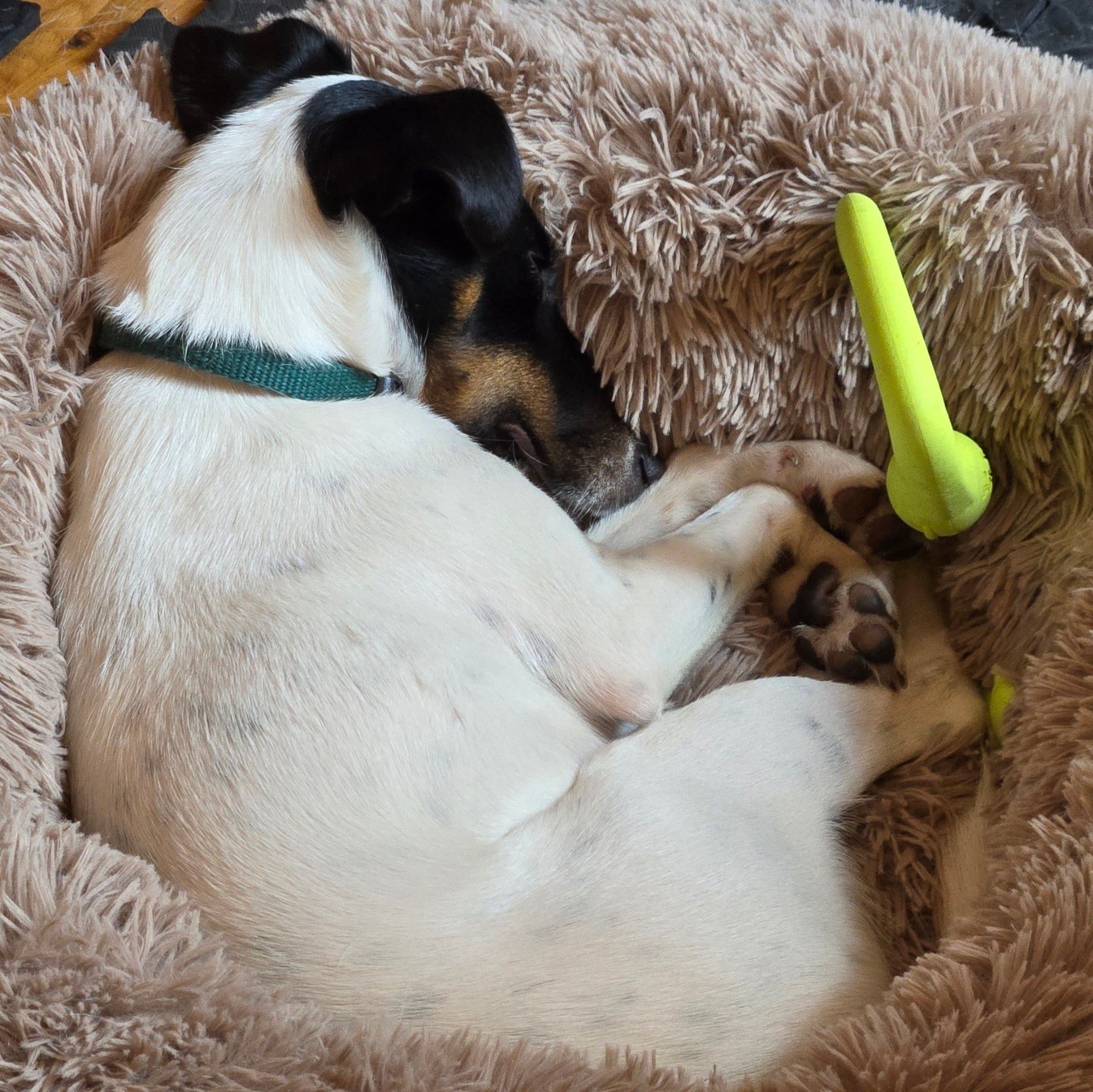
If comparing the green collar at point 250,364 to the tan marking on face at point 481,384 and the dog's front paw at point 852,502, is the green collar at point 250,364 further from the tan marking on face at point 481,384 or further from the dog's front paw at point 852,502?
the dog's front paw at point 852,502

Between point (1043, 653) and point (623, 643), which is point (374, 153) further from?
point (1043, 653)

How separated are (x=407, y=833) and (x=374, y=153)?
33.7 inches

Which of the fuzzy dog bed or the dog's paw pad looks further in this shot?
the dog's paw pad

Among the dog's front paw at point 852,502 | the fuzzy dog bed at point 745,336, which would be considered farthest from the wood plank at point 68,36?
the dog's front paw at point 852,502

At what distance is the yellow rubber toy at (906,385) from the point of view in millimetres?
1410

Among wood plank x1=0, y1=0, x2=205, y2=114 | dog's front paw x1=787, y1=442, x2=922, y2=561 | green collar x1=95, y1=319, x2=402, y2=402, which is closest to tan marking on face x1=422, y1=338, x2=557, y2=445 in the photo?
green collar x1=95, y1=319, x2=402, y2=402

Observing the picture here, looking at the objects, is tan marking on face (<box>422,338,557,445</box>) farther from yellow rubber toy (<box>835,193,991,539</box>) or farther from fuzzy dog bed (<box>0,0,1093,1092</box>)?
yellow rubber toy (<box>835,193,991,539</box>)

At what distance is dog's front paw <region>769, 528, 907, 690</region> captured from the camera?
1528 mm

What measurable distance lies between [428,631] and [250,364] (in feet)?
1.45

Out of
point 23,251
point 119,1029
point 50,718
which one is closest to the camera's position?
point 119,1029

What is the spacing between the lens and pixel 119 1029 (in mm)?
1023

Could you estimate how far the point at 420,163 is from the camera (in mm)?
1328

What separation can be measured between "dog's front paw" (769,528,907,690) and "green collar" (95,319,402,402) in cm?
72

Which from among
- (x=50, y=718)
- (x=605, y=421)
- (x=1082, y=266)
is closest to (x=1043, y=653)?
(x=1082, y=266)
